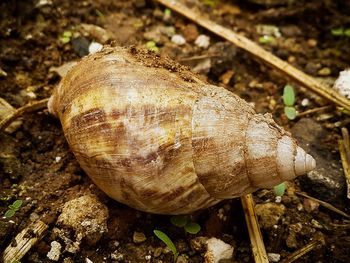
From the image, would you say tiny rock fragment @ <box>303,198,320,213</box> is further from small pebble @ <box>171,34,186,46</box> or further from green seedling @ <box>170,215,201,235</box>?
small pebble @ <box>171,34,186,46</box>

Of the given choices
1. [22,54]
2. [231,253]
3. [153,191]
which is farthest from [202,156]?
[22,54]

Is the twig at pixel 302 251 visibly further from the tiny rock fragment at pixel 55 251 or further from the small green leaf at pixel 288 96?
the tiny rock fragment at pixel 55 251

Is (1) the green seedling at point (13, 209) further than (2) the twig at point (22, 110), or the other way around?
(2) the twig at point (22, 110)

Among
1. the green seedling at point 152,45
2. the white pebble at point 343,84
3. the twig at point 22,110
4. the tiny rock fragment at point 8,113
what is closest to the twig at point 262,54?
the white pebble at point 343,84

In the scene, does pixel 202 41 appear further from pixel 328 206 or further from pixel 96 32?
pixel 328 206

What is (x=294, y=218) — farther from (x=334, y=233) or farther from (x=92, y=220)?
(x=92, y=220)

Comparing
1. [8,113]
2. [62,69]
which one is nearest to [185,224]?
[8,113]
